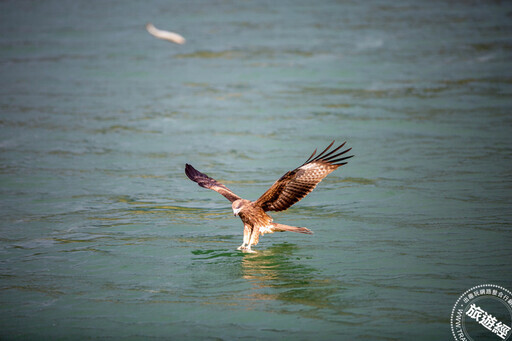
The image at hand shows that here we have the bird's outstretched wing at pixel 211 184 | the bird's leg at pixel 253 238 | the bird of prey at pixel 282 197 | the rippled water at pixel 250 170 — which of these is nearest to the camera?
the rippled water at pixel 250 170

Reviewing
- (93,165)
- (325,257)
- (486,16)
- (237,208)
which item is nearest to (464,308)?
(325,257)

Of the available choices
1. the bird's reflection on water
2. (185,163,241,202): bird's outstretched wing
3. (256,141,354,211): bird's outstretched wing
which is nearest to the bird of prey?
(256,141,354,211): bird's outstretched wing

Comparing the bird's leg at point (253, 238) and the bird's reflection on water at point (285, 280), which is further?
the bird's leg at point (253, 238)

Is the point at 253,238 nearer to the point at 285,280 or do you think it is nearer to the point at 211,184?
the point at 285,280

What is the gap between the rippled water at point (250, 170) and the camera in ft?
21.1

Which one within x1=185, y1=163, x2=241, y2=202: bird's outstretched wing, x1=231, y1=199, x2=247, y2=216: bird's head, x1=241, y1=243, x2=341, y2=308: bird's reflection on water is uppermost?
x1=185, y1=163, x2=241, y2=202: bird's outstretched wing

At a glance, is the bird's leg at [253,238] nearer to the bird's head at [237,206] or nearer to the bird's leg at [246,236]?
the bird's leg at [246,236]

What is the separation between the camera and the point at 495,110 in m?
12.9

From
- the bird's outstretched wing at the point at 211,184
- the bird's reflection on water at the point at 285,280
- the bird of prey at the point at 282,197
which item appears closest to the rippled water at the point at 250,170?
the bird's reflection on water at the point at 285,280

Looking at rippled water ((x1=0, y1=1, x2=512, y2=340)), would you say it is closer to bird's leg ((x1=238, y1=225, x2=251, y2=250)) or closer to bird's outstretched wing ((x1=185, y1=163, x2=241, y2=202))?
bird's leg ((x1=238, y1=225, x2=251, y2=250))

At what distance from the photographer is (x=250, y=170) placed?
35.1 ft

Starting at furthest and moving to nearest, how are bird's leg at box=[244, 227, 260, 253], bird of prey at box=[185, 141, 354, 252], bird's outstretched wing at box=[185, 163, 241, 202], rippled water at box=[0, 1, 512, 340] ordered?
bird's outstretched wing at box=[185, 163, 241, 202]
bird's leg at box=[244, 227, 260, 253]
bird of prey at box=[185, 141, 354, 252]
rippled water at box=[0, 1, 512, 340]

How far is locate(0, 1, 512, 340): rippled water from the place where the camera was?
6.44 meters

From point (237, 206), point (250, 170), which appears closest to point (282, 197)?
point (237, 206)
